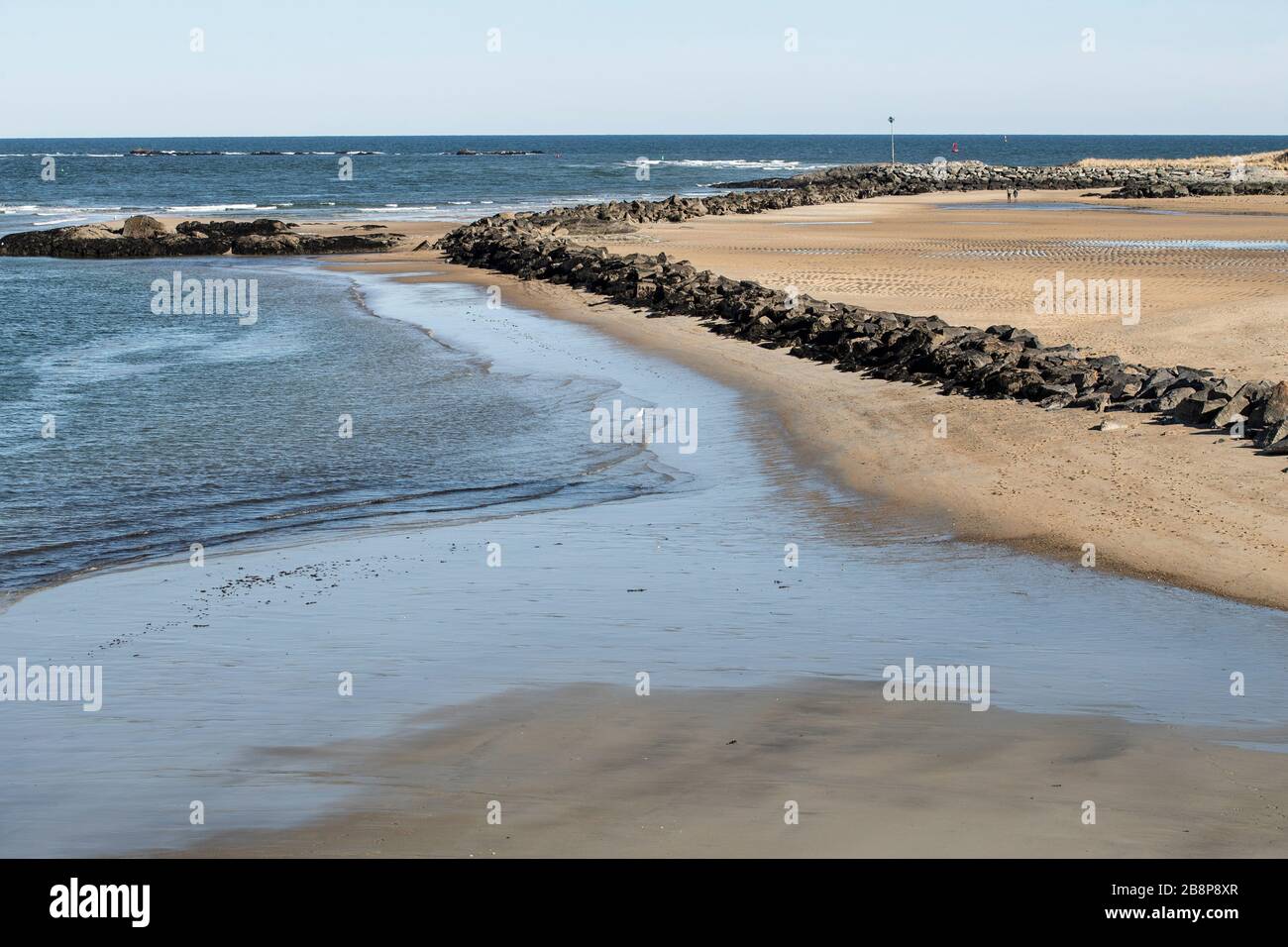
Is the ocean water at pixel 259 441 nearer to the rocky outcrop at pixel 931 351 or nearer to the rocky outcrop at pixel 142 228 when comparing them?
the rocky outcrop at pixel 931 351

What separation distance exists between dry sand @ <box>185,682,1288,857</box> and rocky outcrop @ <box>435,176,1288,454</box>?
7023mm

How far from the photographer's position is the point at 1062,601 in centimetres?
894

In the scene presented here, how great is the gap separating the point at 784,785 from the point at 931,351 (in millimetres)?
12314

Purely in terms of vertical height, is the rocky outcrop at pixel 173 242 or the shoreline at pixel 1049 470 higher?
the rocky outcrop at pixel 173 242

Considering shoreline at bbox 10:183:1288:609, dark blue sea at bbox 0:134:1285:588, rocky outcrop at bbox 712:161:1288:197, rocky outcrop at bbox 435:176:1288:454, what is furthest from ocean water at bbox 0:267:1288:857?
rocky outcrop at bbox 712:161:1288:197

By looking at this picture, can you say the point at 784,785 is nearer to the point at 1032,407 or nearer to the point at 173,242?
the point at 1032,407

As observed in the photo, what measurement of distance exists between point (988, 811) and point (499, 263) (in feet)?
106

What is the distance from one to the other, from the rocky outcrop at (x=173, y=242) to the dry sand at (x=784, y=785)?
40.4 meters

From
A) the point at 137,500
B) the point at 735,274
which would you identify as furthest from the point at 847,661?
the point at 735,274

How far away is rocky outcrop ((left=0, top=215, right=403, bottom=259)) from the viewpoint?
44781 millimetres

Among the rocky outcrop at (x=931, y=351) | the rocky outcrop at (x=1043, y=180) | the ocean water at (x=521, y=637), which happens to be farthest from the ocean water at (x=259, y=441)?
the rocky outcrop at (x=1043, y=180)

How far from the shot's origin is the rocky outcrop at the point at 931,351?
13383 millimetres

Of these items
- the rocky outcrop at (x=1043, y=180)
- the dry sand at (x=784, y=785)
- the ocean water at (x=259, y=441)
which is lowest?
the dry sand at (x=784, y=785)
